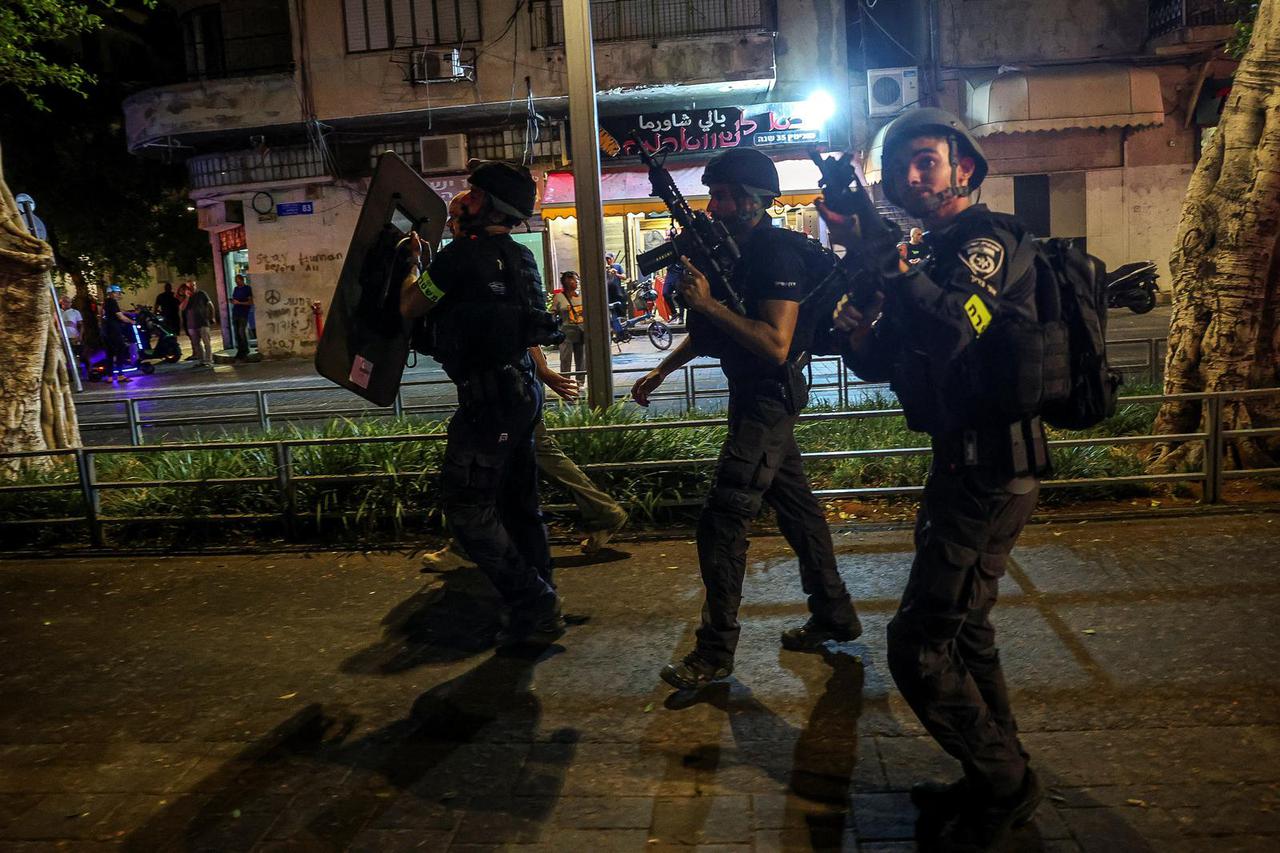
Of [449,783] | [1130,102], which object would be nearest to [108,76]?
[1130,102]

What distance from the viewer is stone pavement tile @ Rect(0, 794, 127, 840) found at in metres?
3.30

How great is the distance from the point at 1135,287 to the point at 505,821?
779 inches

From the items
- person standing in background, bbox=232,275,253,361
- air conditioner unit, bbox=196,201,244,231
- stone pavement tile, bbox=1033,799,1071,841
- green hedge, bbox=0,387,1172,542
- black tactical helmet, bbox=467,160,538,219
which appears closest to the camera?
stone pavement tile, bbox=1033,799,1071,841

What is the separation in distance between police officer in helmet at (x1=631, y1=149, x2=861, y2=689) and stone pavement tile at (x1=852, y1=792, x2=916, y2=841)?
3.12ft

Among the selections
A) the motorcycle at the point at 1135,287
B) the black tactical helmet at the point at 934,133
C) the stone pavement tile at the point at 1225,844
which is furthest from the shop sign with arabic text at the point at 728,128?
the stone pavement tile at the point at 1225,844

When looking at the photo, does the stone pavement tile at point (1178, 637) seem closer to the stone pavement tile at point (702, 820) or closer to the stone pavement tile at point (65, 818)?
the stone pavement tile at point (702, 820)

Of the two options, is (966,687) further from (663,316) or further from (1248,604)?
(663,316)

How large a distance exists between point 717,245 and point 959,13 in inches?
881

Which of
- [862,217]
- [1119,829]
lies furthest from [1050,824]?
[862,217]

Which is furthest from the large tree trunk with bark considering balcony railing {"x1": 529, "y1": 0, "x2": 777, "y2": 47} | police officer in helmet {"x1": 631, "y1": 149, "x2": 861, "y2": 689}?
balcony railing {"x1": 529, "y1": 0, "x2": 777, "y2": 47}

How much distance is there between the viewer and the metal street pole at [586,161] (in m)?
7.18

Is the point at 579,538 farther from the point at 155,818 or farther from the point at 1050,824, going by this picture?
the point at 1050,824

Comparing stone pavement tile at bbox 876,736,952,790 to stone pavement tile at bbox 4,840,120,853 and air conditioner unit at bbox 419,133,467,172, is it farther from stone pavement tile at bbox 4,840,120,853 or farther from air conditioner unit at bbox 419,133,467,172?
air conditioner unit at bbox 419,133,467,172

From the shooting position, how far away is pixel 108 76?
84.5 ft
